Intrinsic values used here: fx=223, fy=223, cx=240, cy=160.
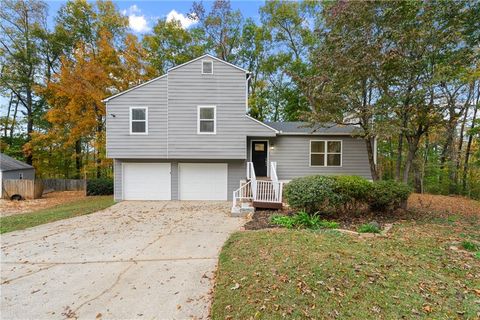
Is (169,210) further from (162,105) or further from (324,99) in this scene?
(324,99)

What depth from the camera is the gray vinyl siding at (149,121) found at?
10.3 m

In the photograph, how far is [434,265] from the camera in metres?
3.45

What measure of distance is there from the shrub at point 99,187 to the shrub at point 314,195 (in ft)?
40.6

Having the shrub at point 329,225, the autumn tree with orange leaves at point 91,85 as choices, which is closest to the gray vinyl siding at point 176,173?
the autumn tree with orange leaves at point 91,85

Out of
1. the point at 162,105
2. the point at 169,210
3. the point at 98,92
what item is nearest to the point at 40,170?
the point at 98,92

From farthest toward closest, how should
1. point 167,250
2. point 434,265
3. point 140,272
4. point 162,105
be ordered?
point 162,105, point 167,250, point 140,272, point 434,265

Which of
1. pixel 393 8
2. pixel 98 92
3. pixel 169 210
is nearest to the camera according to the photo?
pixel 393 8

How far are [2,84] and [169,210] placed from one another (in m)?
20.4

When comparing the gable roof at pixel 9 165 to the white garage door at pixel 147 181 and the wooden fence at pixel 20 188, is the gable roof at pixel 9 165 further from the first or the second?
the white garage door at pixel 147 181

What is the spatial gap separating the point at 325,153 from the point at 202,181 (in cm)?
628

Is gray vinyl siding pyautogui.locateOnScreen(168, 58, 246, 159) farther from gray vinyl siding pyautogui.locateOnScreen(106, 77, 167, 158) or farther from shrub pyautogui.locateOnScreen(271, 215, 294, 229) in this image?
shrub pyautogui.locateOnScreen(271, 215, 294, 229)

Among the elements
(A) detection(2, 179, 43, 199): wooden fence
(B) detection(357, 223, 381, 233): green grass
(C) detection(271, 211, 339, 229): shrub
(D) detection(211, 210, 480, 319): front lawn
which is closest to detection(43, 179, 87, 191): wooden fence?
(A) detection(2, 179, 43, 199): wooden fence

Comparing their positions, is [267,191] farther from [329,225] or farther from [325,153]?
[325,153]

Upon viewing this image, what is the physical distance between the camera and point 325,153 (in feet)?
→ 36.6
